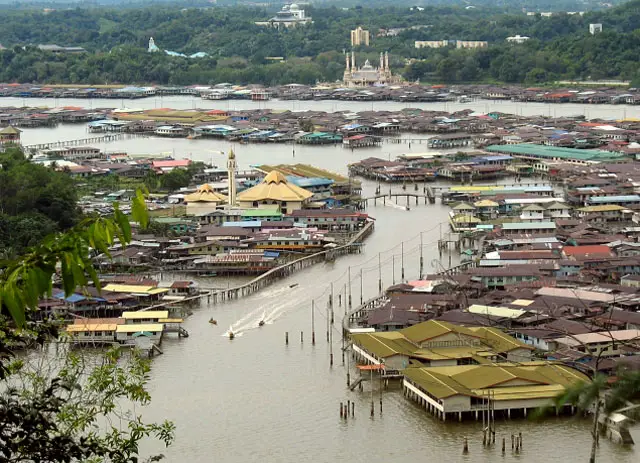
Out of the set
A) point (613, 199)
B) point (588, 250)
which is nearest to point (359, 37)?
point (613, 199)

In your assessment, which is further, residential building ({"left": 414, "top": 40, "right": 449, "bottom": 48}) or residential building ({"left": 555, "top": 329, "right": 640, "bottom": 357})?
residential building ({"left": 414, "top": 40, "right": 449, "bottom": 48})

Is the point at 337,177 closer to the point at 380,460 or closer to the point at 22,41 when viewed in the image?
the point at 380,460

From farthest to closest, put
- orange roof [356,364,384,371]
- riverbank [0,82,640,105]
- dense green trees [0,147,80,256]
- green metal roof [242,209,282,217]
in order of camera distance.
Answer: riverbank [0,82,640,105]
green metal roof [242,209,282,217]
dense green trees [0,147,80,256]
orange roof [356,364,384,371]

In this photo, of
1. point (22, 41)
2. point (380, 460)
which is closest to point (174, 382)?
point (380, 460)

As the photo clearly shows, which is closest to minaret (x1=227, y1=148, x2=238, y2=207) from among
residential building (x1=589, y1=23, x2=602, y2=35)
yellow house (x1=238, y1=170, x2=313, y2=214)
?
yellow house (x1=238, y1=170, x2=313, y2=214)

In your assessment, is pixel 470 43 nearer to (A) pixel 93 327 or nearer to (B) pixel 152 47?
(B) pixel 152 47

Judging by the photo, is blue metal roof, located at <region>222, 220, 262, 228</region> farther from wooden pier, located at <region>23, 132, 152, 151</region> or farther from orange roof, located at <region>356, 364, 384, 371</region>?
wooden pier, located at <region>23, 132, 152, 151</region>
